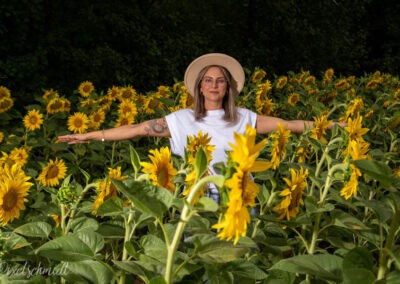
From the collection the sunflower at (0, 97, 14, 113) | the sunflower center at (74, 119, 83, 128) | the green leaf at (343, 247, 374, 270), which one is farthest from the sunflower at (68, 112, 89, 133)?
the green leaf at (343, 247, 374, 270)

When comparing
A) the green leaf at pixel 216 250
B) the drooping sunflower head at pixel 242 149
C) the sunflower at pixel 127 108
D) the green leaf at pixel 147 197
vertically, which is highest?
the sunflower at pixel 127 108

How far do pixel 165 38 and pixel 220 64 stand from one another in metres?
5.12

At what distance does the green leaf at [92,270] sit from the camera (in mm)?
1103

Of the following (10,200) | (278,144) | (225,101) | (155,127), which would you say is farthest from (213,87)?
(10,200)

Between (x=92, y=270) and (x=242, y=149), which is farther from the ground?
(x=242, y=149)

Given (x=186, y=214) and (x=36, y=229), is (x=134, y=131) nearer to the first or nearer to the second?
(x=36, y=229)

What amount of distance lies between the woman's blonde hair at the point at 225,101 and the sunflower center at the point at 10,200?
117 centimetres

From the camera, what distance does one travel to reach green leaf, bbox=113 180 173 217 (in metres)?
0.96

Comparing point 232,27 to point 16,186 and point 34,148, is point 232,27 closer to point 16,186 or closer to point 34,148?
point 34,148

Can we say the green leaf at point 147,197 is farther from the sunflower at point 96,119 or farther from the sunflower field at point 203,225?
the sunflower at point 96,119

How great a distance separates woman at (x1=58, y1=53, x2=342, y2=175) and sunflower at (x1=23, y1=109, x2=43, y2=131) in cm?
93

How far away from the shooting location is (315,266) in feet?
3.59

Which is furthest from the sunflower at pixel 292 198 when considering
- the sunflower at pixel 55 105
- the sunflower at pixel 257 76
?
the sunflower at pixel 257 76

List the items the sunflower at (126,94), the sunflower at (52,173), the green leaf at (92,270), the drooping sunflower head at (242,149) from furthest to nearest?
1. the sunflower at (126,94)
2. the sunflower at (52,173)
3. the green leaf at (92,270)
4. the drooping sunflower head at (242,149)
